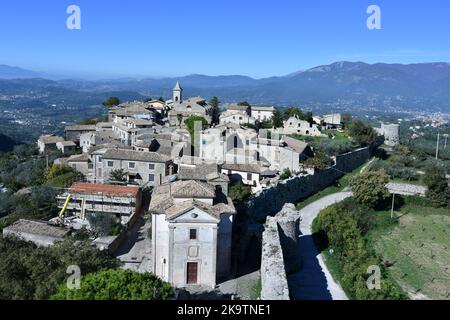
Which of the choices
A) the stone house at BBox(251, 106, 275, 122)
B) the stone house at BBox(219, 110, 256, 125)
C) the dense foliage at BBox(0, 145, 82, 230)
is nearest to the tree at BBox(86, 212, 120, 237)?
the dense foliage at BBox(0, 145, 82, 230)

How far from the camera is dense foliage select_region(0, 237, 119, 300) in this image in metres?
16.0

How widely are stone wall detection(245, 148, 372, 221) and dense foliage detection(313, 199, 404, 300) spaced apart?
145 inches

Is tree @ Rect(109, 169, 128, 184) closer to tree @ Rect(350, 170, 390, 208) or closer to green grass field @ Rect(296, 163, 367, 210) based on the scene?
green grass field @ Rect(296, 163, 367, 210)

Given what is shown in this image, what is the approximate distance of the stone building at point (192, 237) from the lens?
70.7ft

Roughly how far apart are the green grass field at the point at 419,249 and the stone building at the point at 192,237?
10452 mm

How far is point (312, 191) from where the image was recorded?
137ft

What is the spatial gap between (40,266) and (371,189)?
2881 cm

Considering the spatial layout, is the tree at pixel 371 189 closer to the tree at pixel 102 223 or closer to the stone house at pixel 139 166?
the stone house at pixel 139 166

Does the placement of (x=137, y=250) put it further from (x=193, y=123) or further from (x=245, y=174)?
(x=193, y=123)

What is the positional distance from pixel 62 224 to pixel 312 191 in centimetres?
2238

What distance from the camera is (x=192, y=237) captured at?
2178 centimetres

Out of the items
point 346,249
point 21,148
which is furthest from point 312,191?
point 21,148

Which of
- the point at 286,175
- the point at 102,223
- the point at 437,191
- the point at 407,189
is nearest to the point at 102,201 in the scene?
the point at 102,223
